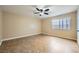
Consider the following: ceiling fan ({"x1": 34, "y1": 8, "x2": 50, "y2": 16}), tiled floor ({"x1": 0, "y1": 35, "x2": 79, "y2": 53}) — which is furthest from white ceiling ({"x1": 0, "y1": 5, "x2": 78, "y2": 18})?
tiled floor ({"x1": 0, "y1": 35, "x2": 79, "y2": 53})

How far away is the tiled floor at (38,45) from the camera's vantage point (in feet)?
5.40

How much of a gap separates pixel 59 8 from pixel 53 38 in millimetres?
633

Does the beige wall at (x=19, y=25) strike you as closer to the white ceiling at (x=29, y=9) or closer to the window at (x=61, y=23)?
the white ceiling at (x=29, y=9)

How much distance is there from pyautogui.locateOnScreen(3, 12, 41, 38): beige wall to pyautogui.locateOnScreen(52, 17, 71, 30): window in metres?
0.33

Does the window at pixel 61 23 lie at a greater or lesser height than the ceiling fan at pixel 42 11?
lesser

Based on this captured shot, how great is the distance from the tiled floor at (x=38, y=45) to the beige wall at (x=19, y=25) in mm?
131

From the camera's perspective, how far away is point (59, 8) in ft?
5.48

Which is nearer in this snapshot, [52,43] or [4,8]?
[4,8]

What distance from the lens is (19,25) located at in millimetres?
1739

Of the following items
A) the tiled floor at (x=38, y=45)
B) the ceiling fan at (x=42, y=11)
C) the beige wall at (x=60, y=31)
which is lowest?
the tiled floor at (x=38, y=45)

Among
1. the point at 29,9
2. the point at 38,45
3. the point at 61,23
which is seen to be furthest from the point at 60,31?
the point at 29,9

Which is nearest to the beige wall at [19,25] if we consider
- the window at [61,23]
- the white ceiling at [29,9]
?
the white ceiling at [29,9]

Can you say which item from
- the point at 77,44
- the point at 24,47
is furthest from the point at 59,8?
the point at 24,47
